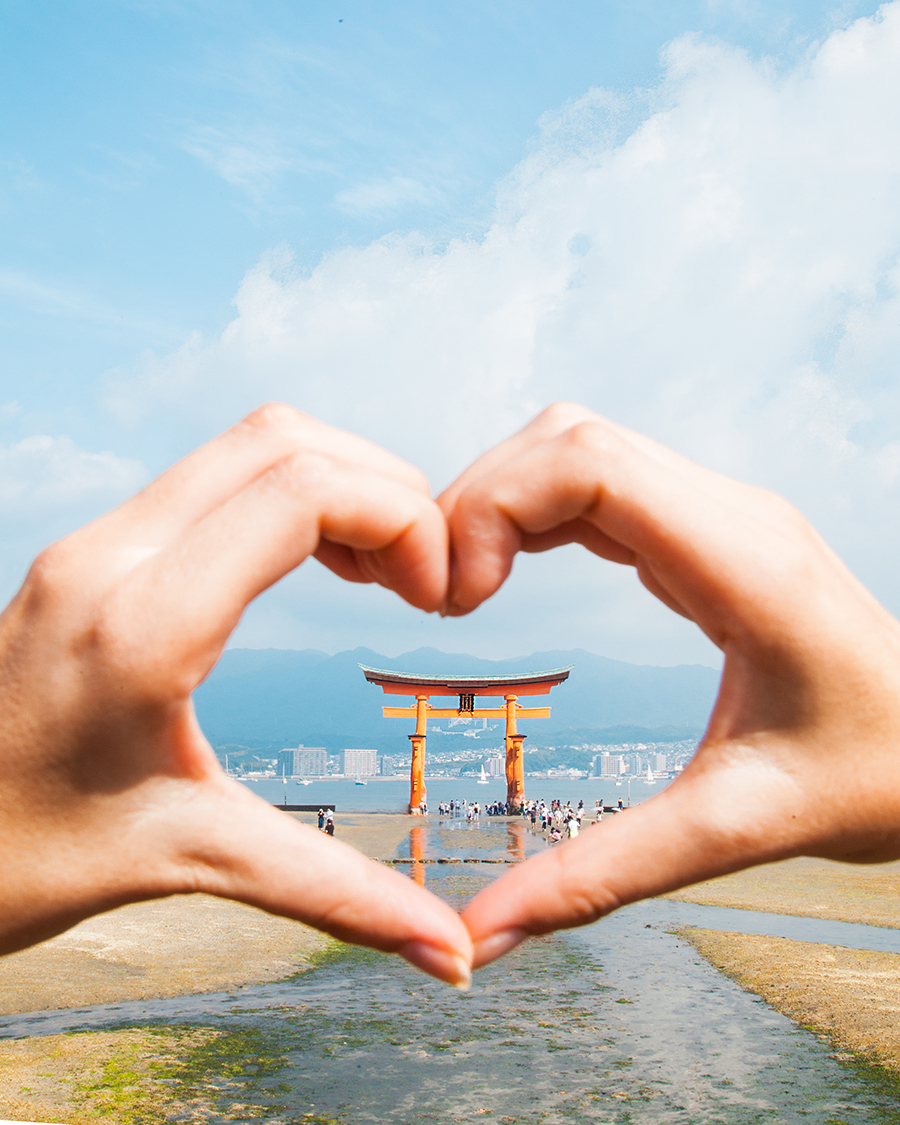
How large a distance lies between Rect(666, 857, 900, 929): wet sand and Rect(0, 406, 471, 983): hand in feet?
39.1

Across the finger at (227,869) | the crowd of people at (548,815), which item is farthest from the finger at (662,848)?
the crowd of people at (548,815)

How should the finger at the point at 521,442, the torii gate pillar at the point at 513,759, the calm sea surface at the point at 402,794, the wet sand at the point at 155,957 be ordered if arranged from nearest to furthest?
the finger at the point at 521,442 → the wet sand at the point at 155,957 → the torii gate pillar at the point at 513,759 → the calm sea surface at the point at 402,794

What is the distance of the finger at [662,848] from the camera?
3.95 ft

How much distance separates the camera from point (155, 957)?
9.87 metres

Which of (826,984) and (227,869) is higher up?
(227,869)

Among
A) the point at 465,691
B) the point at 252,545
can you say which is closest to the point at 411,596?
the point at 252,545

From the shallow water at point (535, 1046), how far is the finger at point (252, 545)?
559 centimetres

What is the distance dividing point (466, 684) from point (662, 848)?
28712 millimetres

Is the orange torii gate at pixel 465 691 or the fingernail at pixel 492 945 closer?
the fingernail at pixel 492 945

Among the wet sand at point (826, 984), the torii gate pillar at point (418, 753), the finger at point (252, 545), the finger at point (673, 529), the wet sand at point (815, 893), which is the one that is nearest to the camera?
the finger at point (252, 545)

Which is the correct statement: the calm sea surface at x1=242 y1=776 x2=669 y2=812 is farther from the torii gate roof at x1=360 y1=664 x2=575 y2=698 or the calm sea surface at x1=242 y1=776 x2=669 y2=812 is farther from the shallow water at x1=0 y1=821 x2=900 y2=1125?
the shallow water at x1=0 y1=821 x2=900 y2=1125

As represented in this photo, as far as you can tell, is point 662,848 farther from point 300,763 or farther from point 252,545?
point 300,763

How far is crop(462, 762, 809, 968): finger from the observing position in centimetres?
121

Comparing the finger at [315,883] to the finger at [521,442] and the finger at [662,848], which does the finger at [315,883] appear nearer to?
the finger at [662,848]
